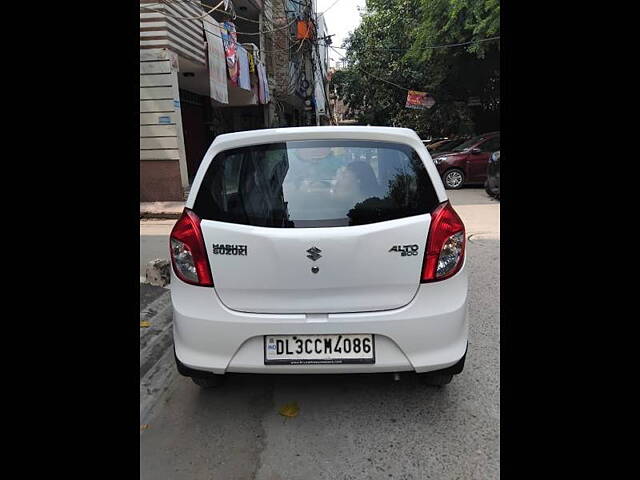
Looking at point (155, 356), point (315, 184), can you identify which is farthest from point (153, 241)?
point (315, 184)

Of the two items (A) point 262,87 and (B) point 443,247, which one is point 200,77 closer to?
(A) point 262,87

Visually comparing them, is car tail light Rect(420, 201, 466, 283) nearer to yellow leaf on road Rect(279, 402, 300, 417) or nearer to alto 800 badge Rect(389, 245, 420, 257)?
alto 800 badge Rect(389, 245, 420, 257)

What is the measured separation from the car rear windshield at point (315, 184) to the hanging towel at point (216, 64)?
7835mm

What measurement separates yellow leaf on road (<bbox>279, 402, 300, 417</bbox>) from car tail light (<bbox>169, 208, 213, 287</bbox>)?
853 millimetres

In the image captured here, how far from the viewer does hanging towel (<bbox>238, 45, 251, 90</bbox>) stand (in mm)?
11516

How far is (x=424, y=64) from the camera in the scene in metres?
19.1

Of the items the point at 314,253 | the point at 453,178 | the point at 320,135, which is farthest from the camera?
the point at 453,178

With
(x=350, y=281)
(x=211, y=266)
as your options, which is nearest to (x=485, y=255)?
(x=350, y=281)

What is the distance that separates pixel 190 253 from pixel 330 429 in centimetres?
117

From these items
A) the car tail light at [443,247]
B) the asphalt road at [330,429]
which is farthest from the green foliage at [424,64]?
the asphalt road at [330,429]

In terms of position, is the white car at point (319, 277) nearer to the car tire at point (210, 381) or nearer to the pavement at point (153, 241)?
the car tire at point (210, 381)

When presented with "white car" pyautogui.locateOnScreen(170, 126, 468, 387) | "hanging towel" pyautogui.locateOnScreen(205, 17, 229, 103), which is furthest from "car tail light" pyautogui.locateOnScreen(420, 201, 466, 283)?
"hanging towel" pyautogui.locateOnScreen(205, 17, 229, 103)
